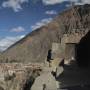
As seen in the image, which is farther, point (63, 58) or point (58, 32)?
point (58, 32)

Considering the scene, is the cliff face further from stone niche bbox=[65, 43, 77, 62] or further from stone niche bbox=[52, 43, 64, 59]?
stone niche bbox=[52, 43, 64, 59]

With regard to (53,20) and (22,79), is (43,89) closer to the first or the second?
(22,79)

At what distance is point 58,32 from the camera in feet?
397

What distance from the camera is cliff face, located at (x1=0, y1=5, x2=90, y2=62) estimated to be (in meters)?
115

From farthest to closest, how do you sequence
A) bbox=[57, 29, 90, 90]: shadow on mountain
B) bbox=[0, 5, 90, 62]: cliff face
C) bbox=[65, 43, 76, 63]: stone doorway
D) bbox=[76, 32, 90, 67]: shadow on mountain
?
bbox=[0, 5, 90, 62]: cliff face → bbox=[65, 43, 76, 63]: stone doorway → bbox=[76, 32, 90, 67]: shadow on mountain → bbox=[57, 29, 90, 90]: shadow on mountain

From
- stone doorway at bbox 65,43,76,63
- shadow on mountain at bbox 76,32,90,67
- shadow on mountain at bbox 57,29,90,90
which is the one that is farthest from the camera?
stone doorway at bbox 65,43,76,63

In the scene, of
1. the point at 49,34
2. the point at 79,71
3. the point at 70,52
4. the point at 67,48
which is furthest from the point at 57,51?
the point at 49,34

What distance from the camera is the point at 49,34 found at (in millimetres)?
125750

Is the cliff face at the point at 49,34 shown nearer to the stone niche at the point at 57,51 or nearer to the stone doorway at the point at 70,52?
the stone doorway at the point at 70,52

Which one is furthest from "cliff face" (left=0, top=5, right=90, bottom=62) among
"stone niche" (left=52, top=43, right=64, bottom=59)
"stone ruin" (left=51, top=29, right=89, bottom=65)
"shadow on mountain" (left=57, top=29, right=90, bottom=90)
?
"stone niche" (left=52, top=43, right=64, bottom=59)

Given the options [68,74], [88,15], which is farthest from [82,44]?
[88,15]

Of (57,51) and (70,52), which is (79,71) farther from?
(70,52)

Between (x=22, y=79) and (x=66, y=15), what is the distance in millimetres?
116199

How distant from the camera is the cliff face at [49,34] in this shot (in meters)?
115
